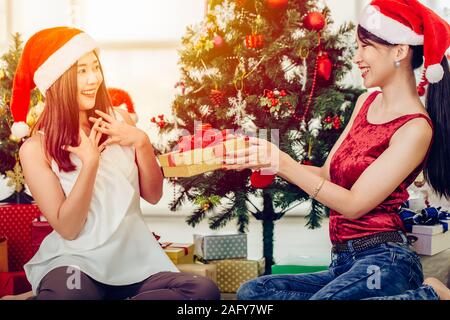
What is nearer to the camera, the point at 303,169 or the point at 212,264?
the point at 303,169

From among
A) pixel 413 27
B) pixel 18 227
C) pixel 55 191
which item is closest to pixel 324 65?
pixel 413 27

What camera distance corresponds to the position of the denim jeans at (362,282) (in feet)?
4.15

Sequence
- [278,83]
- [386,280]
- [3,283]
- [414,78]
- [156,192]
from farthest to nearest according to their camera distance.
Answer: [278,83]
[3,283]
[156,192]
[414,78]
[386,280]

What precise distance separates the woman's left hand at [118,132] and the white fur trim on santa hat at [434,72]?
27.1 inches

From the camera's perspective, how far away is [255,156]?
1.37 m

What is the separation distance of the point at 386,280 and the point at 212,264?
2.13ft

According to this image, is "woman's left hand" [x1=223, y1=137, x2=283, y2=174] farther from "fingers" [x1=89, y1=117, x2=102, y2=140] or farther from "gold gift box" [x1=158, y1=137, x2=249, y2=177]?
"fingers" [x1=89, y1=117, x2=102, y2=140]

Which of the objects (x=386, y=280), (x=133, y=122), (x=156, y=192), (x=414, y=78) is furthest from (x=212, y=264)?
(x=414, y=78)

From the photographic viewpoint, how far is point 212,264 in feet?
5.85

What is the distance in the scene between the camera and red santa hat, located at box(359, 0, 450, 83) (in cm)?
130

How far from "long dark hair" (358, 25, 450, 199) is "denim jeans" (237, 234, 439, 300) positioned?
0.71 feet

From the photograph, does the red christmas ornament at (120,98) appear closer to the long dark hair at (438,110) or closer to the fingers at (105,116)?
the fingers at (105,116)

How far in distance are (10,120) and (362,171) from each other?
3.47ft
